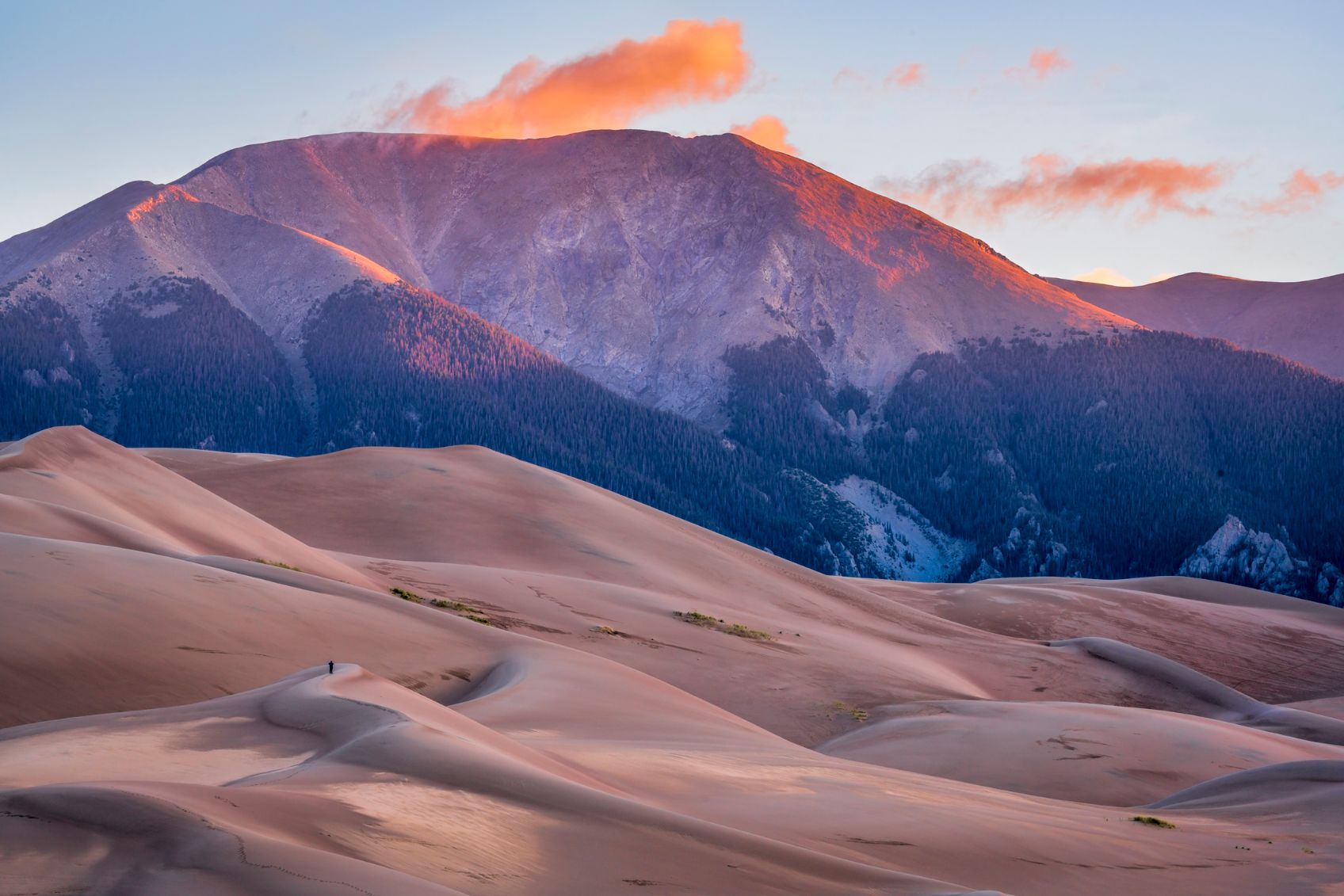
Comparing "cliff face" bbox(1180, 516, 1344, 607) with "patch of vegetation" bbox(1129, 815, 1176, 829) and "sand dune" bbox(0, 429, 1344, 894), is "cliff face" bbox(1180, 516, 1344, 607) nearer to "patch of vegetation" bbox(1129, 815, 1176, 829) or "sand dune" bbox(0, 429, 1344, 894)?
"sand dune" bbox(0, 429, 1344, 894)

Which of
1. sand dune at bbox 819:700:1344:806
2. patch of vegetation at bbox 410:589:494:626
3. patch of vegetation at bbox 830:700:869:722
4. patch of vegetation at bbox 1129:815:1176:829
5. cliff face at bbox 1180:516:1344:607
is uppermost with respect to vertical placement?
patch of vegetation at bbox 1129:815:1176:829

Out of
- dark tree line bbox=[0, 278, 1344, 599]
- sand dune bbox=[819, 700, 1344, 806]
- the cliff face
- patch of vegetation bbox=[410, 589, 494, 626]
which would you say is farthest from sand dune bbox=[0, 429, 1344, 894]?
dark tree line bbox=[0, 278, 1344, 599]

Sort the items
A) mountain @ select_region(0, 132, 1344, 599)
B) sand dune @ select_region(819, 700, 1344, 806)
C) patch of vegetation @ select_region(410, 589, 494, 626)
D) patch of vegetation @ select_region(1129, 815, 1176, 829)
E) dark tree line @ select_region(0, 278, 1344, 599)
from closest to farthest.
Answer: patch of vegetation @ select_region(1129, 815, 1176, 829)
sand dune @ select_region(819, 700, 1344, 806)
patch of vegetation @ select_region(410, 589, 494, 626)
dark tree line @ select_region(0, 278, 1344, 599)
mountain @ select_region(0, 132, 1344, 599)

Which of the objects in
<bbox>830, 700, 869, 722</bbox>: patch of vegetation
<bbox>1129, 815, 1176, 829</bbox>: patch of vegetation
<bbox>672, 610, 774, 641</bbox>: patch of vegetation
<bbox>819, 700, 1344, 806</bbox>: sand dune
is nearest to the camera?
<bbox>1129, 815, 1176, 829</bbox>: patch of vegetation

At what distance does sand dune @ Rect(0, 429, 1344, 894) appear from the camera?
642 cm

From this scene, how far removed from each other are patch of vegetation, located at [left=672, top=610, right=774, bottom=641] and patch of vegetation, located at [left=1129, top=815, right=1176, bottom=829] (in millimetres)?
19525

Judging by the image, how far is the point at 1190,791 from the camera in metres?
17.5

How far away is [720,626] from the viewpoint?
33625mm

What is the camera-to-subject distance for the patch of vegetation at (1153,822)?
516 inches

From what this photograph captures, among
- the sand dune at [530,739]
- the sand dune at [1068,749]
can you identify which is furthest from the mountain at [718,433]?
the sand dune at [1068,749]

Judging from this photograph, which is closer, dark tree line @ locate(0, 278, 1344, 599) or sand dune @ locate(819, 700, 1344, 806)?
sand dune @ locate(819, 700, 1344, 806)

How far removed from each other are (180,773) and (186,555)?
43.4 feet

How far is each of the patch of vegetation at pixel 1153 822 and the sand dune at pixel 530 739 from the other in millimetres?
272

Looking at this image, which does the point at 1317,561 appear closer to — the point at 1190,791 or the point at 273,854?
the point at 1190,791
